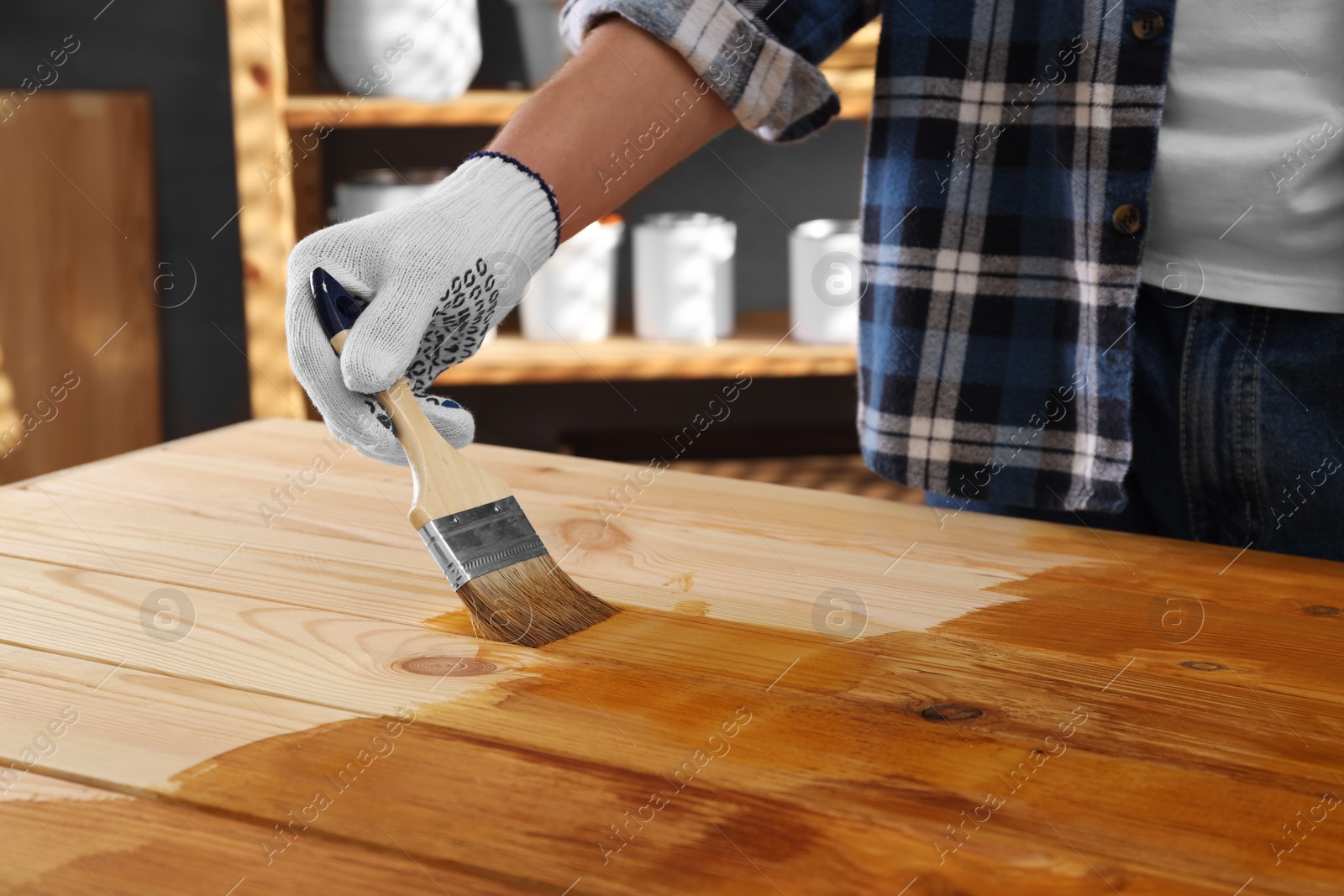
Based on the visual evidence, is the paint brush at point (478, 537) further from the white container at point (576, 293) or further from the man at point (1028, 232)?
the white container at point (576, 293)

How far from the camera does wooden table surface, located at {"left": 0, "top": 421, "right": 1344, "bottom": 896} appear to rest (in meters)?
0.43

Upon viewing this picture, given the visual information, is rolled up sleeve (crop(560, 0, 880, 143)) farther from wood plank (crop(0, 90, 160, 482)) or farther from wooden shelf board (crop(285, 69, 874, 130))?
wood plank (crop(0, 90, 160, 482))

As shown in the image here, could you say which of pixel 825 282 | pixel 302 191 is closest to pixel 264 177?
pixel 302 191

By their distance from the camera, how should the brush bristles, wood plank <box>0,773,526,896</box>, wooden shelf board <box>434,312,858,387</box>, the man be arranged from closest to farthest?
wood plank <box>0,773,526,896</box>, the brush bristles, the man, wooden shelf board <box>434,312,858,387</box>

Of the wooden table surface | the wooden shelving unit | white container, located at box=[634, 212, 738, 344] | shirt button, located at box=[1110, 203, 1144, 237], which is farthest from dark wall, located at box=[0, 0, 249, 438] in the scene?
shirt button, located at box=[1110, 203, 1144, 237]

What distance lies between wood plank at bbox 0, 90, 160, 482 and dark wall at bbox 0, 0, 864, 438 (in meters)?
0.05

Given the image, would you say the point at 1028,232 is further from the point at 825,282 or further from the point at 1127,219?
the point at 825,282

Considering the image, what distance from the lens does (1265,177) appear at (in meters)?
0.76

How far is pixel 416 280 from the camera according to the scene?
69 cm

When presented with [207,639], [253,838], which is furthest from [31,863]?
[207,639]

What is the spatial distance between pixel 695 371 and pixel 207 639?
114 centimetres

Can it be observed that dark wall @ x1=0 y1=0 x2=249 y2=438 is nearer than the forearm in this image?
No

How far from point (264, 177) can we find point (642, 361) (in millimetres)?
583

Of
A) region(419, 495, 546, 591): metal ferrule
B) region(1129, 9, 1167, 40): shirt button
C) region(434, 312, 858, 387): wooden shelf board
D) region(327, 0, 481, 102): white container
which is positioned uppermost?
region(327, 0, 481, 102): white container
